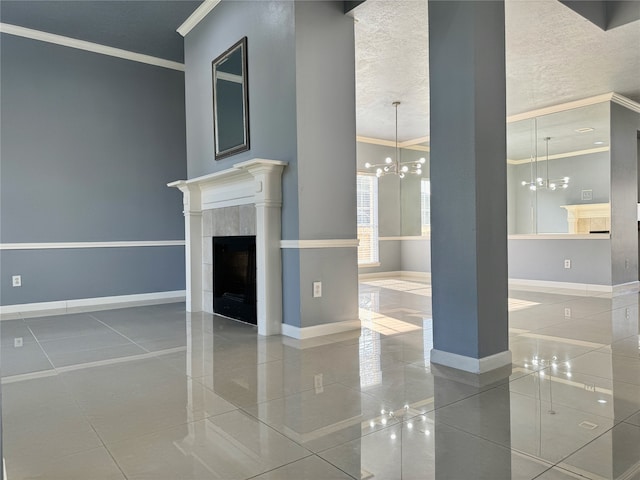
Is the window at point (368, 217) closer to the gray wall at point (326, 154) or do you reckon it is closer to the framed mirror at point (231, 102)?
the framed mirror at point (231, 102)

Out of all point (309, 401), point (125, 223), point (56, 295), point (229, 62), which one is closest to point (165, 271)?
point (125, 223)

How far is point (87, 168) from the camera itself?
5.40 m

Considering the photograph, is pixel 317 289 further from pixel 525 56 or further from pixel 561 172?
pixel 561 172

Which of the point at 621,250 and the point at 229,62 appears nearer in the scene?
the point at 229,62

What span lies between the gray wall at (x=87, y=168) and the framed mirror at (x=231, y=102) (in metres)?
1.65

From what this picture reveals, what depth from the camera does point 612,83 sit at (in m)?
5.86

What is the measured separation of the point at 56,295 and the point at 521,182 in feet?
22.5

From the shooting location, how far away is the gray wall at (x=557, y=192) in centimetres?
631

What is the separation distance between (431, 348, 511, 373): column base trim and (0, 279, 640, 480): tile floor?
11cm

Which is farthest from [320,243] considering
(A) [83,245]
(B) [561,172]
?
(B) [561,172]

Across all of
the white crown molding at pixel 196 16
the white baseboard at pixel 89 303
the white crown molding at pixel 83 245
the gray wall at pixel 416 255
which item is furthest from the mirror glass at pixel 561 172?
the white baseboard at pixel 89 303

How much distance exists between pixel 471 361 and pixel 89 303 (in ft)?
15.4

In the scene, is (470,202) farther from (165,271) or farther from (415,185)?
(415,185)

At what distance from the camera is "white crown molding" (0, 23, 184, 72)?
194 inches
